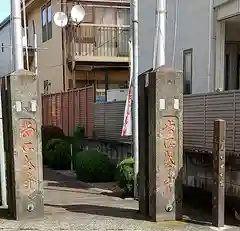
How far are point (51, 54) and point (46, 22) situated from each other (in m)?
2.15

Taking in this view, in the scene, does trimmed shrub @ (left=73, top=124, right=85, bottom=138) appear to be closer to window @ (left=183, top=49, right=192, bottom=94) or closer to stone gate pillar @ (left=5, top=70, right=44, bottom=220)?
window @ (left=183, top=49, right=192, bottom=94)

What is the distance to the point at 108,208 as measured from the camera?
327 inches

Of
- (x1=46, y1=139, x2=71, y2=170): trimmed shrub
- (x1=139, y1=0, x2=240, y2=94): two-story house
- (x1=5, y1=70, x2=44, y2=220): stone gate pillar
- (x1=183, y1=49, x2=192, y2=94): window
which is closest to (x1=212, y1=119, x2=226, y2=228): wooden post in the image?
(x1=5, y1=70, x2=44, y2=220): stone gate pillar

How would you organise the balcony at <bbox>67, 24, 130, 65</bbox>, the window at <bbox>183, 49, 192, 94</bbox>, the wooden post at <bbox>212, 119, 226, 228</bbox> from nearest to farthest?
the wooden post at <bbox>212, 119, 226, 228</bbox> → the window at <bbox>183, 49, 192, 94</bbox> → the balcony at <bbox>67, 24, 130, 65</bbox>

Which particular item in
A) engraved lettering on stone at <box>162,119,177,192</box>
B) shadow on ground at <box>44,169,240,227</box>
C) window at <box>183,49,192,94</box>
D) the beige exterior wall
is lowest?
shadow on ground at <box>44,169,240,227</box>

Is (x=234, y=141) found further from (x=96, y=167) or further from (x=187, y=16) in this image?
(x=187, y=16)

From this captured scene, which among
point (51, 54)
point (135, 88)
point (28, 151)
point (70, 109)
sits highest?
point (51, 54)

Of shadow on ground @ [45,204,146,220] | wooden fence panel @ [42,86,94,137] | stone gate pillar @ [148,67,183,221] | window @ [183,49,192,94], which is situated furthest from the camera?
wooden fence panel @ [42,86,94,137]

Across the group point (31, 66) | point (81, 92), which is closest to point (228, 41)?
point (81, 92)

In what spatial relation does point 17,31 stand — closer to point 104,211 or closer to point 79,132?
point 104,211

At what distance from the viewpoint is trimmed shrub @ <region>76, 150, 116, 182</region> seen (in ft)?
37.7

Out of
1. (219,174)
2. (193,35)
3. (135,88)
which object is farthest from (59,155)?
(219,174)

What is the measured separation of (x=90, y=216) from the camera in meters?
Answer: 7.61

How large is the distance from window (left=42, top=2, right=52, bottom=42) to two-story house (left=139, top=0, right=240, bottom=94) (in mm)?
9483
